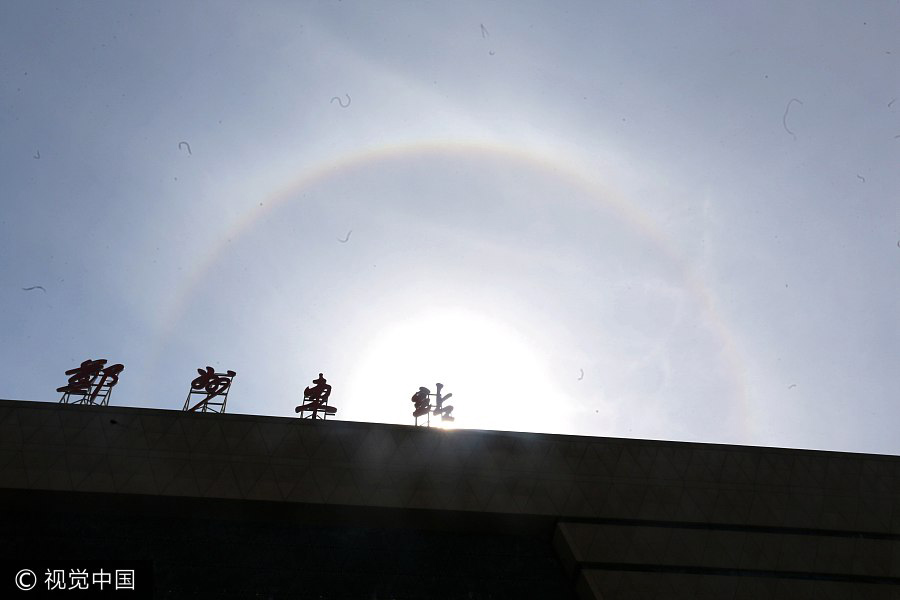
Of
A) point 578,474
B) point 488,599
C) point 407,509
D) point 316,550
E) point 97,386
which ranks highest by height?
point 97,386

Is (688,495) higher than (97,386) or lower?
lower

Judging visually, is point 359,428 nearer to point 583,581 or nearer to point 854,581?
point 583,581

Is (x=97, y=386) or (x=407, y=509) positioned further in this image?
(x=97, y=386)

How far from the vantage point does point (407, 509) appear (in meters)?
23.3

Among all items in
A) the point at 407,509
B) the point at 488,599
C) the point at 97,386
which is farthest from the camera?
the point at 97,386

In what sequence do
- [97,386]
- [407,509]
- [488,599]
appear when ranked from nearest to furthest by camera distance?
[488,599] → [407,509] → [97,386]

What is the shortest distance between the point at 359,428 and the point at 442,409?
11.3 feet

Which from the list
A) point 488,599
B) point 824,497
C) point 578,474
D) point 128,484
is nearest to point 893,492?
point 824,497

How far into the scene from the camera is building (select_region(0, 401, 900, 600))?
21.8 metres

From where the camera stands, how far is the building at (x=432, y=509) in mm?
21750

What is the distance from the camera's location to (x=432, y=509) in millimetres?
23391

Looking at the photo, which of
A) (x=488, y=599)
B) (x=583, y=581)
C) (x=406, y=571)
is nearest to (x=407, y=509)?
(x=406, y=571)

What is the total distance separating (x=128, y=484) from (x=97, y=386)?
14.5 ft

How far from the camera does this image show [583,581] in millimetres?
22625
